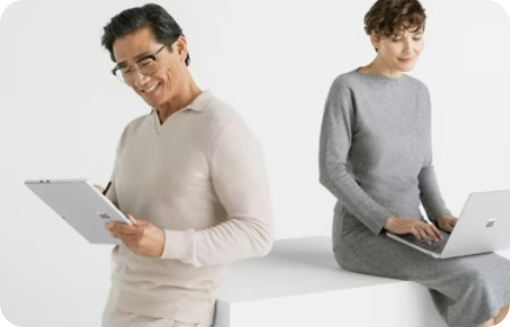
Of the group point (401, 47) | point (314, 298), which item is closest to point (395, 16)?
point (401, 47)

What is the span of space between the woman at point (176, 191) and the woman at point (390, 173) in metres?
0.99

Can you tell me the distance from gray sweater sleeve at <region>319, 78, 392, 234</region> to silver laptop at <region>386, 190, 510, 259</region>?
104mm

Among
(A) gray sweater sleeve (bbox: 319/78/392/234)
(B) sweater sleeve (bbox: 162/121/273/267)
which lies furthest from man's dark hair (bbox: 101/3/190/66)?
(A) gray sweater sleeve (bbox: 319/78/392/234)

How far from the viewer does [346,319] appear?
11.2 feet

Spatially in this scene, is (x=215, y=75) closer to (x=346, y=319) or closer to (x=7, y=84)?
(x=7, y=84)

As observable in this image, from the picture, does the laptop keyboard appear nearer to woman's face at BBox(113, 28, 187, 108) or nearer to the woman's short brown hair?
the woman's short brown hair

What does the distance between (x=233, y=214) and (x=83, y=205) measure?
0.40m

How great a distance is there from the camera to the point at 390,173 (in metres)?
3.72

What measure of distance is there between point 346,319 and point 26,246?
2.38 meters

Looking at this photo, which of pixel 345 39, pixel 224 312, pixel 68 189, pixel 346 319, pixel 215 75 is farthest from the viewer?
pixel 345 39

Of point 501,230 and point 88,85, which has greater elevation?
point 88,85

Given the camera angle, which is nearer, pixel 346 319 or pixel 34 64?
pixel 346 319

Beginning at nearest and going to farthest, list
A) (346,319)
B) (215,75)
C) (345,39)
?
(346,319) < (215,75) < (345,39)

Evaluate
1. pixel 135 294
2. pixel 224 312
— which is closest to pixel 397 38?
pixel 224 312
